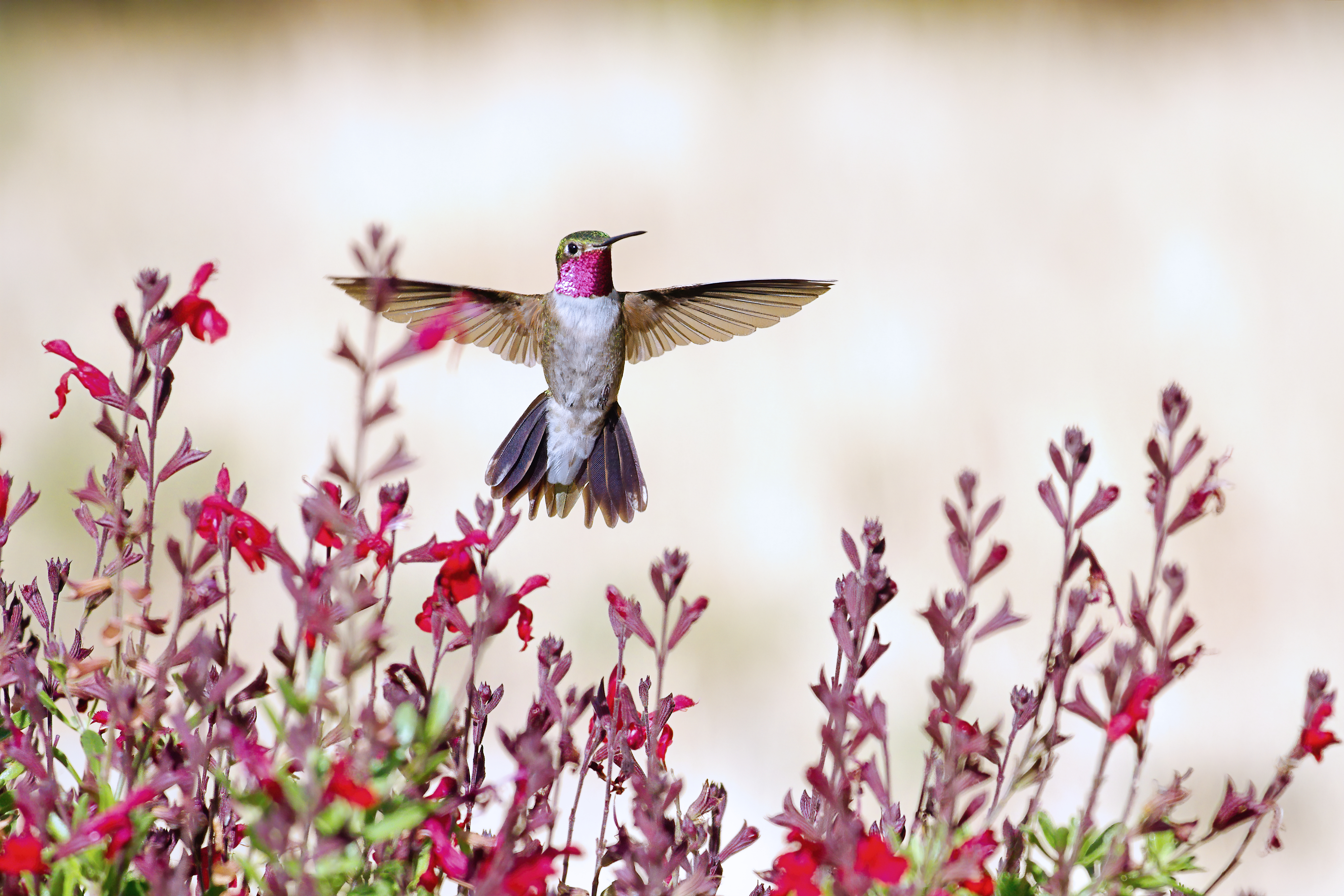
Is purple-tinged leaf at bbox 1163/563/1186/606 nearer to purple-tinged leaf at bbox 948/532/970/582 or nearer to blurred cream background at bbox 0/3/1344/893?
purple-tinged leaf at bbox 948/532/970/582

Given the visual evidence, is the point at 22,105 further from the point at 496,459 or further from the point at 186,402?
the point at 496,459

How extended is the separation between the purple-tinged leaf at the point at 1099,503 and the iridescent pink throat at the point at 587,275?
1.15m

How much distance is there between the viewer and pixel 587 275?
2.25 m

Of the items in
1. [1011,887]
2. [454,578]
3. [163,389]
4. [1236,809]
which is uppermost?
[163,389]

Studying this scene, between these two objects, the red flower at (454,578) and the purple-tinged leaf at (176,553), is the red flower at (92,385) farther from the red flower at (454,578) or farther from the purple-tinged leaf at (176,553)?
the red flower at (454,578)

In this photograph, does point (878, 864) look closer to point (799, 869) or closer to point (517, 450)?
point (799, 869)

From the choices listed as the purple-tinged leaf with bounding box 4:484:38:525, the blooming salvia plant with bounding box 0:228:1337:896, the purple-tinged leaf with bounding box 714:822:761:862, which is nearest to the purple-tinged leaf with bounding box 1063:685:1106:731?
the blooming salvia plant with bounding box 0:228:1337:896

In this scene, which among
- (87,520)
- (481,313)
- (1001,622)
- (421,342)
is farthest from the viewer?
(481,313)

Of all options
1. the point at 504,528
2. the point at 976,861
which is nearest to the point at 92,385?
the point at 504,528

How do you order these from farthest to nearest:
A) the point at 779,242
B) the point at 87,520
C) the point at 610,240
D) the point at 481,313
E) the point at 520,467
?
the point at 779,242 < the point at 481,313 < the point at 610,240 < the point at 520,467 < the point at 87,520

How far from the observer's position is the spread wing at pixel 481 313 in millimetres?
1907

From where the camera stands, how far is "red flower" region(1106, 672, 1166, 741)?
1.18m

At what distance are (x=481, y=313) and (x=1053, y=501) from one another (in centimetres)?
135

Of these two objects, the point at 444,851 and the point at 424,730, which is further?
the point at 444,851
